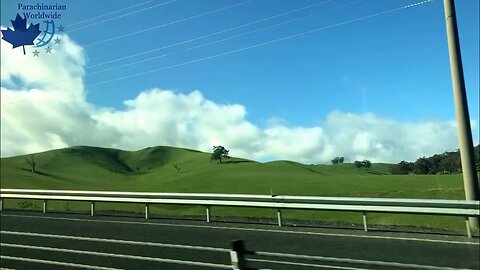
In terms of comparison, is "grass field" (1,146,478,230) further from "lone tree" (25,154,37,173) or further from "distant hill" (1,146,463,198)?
"lone tree" (25,154,37,173)

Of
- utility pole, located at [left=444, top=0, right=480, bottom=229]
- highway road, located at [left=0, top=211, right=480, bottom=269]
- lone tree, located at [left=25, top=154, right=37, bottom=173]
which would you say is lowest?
highway road, located at [left=0, top=211, right=480, bottom=269]

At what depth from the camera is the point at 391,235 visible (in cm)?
1202

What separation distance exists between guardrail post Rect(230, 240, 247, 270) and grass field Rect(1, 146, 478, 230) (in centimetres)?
1013

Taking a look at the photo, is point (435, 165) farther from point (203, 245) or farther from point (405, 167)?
point (203, 245)

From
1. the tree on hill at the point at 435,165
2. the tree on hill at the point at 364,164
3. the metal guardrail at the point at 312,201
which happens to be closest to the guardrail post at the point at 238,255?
the metal guardrail at the point at 312,201

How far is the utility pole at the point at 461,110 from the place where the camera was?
13859 millimetres

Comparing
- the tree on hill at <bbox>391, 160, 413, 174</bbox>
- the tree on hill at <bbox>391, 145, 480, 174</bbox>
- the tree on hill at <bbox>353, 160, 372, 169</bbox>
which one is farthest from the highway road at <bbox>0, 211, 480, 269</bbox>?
the tree on hill at <bbox>353, 160, 372, 169</bbox>

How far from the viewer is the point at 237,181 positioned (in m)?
87.5

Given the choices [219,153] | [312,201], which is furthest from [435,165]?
[219,153]

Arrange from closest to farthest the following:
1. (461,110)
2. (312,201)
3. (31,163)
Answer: (312,201), (461,110), (31,163)

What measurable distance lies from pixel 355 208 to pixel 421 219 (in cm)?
454

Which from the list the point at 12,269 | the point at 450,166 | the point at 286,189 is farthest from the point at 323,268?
the point at 286,189

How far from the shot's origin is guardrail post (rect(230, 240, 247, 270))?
518 cm

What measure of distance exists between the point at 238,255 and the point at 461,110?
1085 centimetres
